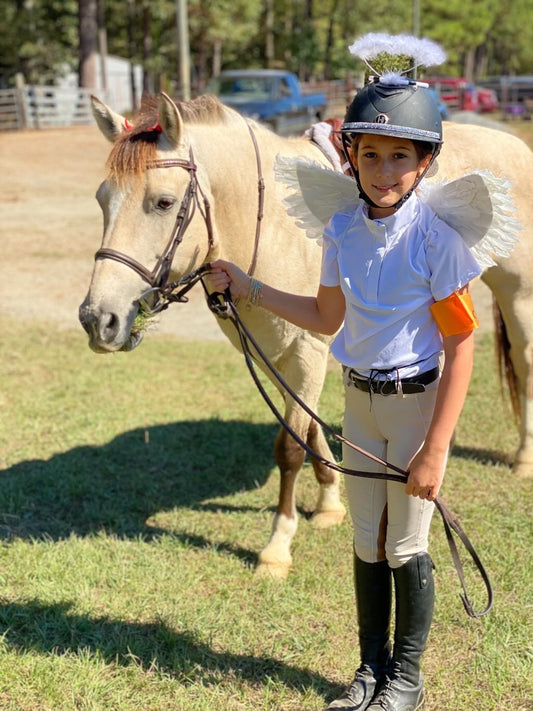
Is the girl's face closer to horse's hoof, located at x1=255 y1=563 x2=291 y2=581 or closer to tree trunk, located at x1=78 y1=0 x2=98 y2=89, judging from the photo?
horse's hoof, located at x1=255 y1=563 x2=291 y2=581

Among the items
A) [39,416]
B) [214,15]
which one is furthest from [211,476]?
[214,15]

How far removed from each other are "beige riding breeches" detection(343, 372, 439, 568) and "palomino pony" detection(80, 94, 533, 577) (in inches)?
38.7

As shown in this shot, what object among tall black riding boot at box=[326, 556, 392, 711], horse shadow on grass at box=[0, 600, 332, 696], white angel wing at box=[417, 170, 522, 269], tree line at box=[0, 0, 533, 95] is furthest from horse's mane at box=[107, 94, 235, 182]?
tree line at box=[0, 0, 533, 95]

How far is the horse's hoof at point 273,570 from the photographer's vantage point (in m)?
3.67

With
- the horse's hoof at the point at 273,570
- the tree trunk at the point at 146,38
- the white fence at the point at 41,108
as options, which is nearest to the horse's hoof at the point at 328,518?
the horse's hoof at the point at 273,570

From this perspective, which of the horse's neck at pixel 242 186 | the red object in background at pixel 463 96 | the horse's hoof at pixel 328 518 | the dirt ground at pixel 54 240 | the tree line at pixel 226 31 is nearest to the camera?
the horse's neck at pixel 242 186

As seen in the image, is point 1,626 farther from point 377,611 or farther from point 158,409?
point 158,409

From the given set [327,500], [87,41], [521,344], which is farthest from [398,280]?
[87,41]

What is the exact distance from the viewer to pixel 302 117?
18188 millimetres

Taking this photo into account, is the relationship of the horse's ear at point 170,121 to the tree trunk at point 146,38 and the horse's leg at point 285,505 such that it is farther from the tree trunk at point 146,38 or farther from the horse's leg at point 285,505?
the tree trunk at point 146,38

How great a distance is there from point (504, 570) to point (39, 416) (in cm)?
356

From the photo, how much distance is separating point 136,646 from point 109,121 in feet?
7.32

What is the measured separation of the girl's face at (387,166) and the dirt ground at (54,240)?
231cm

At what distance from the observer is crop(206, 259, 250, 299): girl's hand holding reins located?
277 centimetres
